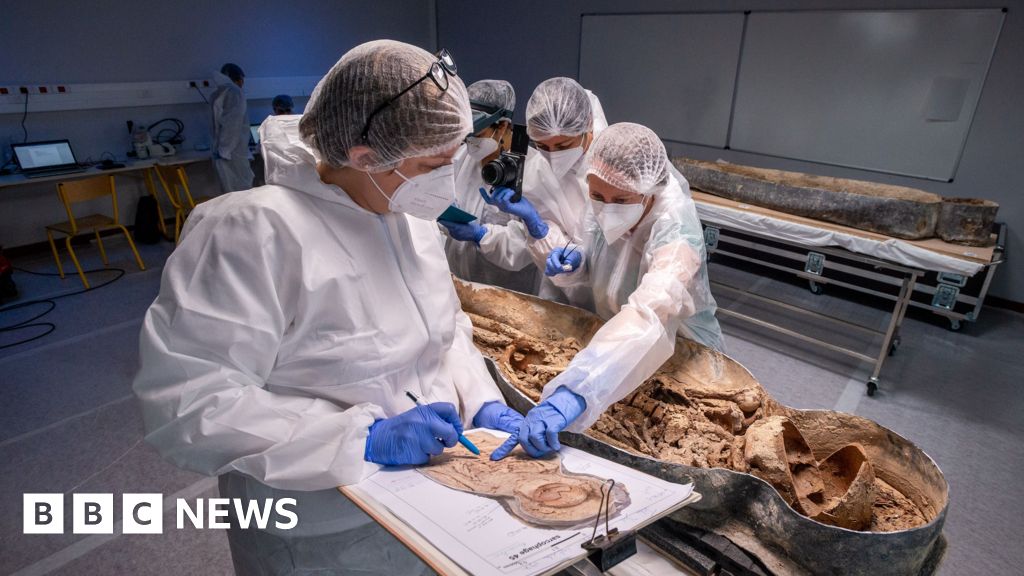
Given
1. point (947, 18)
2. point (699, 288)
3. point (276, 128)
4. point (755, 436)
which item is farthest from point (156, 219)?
point (947, 18)

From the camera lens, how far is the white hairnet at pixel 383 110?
112 centimetres

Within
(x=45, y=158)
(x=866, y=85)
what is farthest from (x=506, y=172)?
(x=45, y=158)

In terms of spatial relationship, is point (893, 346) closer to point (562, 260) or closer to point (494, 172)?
point (562, 260)

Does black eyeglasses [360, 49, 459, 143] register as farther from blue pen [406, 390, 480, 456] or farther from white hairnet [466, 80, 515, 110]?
white hairnet [466, 80, 515, 110]

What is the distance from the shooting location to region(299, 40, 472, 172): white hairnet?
1.12 meters

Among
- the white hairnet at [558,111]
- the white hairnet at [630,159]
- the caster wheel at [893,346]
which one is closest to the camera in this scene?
the white hairnet at [630,159]

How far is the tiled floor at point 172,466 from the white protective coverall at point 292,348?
1.29m

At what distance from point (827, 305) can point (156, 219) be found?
252 inches

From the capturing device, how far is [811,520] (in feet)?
3.81

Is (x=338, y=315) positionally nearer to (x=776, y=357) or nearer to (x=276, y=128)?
(x=276, y=128)

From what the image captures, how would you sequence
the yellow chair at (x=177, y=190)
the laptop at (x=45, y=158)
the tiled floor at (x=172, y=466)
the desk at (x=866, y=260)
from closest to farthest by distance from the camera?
the tiled floor at (x=172, y=466)
the desk at (x=866, y=260)
the laptop at (x=45, y=158)
the yellow chair at (x=177, y=190)

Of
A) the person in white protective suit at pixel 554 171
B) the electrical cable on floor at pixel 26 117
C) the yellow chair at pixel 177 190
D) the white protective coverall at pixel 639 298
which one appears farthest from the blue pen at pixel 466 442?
the electrical cable on floor at pixel 26 117

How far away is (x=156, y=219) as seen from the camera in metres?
5.62

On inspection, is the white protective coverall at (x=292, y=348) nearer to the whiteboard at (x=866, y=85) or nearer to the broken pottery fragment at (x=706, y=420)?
the broken pottery fragment at (x=706, y=420)
